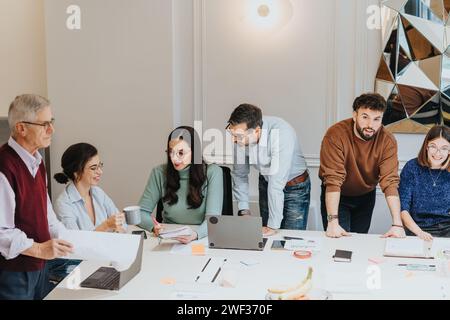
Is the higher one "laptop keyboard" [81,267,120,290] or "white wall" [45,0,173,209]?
"white wall" [45,0,173,209]

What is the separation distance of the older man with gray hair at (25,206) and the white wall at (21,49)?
2679mm

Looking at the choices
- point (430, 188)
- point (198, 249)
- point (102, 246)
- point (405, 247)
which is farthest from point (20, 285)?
point (430, 188)

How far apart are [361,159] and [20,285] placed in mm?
1879

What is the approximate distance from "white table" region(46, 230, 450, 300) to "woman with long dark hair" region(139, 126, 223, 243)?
405mm

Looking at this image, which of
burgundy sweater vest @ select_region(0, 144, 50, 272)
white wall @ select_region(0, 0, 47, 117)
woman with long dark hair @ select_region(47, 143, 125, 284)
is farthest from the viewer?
white wall @ select_region(0, 0, 47, 117)

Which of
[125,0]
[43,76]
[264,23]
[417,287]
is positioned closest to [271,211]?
[417,287]

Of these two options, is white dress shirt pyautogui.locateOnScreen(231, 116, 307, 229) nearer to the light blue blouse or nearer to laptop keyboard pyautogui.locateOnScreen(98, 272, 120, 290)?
the light blue blouse

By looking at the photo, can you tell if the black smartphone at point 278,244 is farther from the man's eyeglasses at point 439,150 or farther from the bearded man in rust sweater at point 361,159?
the man's eyeglasses at point 439,150

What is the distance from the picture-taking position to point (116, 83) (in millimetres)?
4316

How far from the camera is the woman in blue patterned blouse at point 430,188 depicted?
280 centimetres

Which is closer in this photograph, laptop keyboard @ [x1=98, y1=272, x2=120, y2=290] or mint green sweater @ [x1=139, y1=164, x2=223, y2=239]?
laptop keyboard @ [x1=98, y1=272, x2=120, y2=290]

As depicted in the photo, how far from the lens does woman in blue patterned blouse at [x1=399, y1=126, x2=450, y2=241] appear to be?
2805mm

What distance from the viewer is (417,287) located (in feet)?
6.66

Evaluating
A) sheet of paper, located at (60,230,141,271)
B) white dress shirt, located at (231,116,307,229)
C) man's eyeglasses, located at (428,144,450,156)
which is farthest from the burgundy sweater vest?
man's eyeglasses, located at (428,144,450,156)
